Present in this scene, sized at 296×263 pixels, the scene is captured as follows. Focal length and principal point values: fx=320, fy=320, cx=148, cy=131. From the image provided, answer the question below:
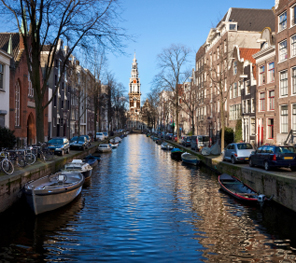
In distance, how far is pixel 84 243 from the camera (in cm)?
955

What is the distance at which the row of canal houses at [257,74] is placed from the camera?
90.0ft

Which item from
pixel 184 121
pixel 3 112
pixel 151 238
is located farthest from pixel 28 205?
pixel 184 121

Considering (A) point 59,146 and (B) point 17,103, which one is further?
(B) point 17,103

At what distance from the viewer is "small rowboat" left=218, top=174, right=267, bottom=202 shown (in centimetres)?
1419

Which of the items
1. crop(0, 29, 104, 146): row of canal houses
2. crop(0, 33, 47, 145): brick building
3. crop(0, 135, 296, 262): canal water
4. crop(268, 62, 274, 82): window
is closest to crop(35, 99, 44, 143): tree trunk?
crop(0, 29, 104, 146): row of canal houses

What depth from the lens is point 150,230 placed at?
35.7 ft

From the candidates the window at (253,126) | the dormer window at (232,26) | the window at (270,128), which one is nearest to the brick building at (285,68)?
the window at (270,128)

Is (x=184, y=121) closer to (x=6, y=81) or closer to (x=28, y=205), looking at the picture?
(x=6, y=81)

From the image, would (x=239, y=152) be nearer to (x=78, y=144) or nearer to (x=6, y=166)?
(x=6, y=166)

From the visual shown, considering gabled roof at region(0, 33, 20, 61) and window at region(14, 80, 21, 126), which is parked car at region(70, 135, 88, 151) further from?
gabled roof at region(0, 33, 20, 61)

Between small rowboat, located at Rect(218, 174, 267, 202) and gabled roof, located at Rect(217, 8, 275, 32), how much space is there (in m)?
35.3

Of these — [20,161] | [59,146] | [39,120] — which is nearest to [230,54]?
[59,146]

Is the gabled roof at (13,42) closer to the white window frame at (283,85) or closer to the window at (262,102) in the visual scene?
the window at (262,102)

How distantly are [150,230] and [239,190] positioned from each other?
6.94m
